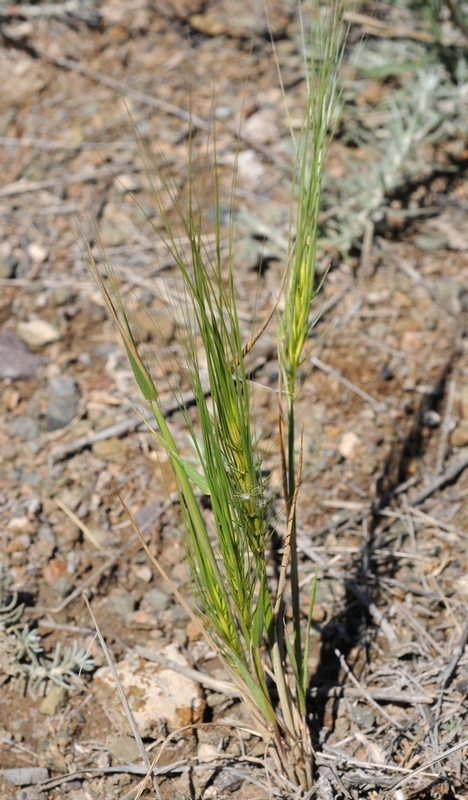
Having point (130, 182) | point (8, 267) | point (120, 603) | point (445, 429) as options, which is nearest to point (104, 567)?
point (120, 603)

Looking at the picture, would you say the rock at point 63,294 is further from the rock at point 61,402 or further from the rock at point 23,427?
the rock at point 23,427

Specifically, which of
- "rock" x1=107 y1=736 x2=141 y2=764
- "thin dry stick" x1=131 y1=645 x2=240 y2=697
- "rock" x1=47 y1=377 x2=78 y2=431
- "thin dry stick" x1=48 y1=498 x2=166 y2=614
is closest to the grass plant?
"thin dry stick" x1=131 y1=645 x2=240 y2=697

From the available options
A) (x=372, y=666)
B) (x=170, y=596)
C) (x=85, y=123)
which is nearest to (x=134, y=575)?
(x=170, y=596)

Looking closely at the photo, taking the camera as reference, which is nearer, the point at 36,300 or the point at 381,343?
the point at 381,343

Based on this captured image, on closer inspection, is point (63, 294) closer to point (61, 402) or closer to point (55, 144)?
point (61, 402)

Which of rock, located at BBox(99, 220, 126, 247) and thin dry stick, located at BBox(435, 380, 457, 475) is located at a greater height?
rock, located at BBox(99, 220, 126, 247)

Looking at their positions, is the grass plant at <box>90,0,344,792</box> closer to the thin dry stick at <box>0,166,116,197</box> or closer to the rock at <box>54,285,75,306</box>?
the rock at <box>54,285,75,306</box>

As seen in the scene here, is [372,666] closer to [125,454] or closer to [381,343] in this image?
[125,454]
